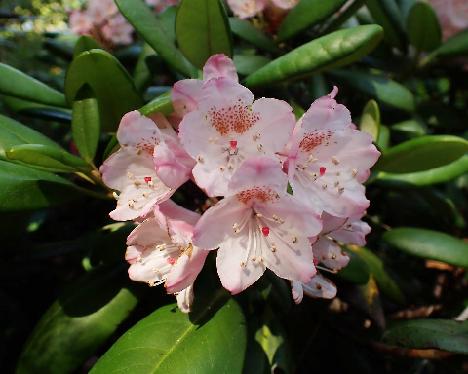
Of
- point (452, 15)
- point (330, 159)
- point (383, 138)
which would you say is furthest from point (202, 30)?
point (452, 15)

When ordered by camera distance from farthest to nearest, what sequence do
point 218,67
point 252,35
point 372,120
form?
point 252,35
point 372,120
point 218,67

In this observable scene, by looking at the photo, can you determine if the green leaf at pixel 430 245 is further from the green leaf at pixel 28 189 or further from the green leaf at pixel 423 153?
the green leaf at pixel 28 189

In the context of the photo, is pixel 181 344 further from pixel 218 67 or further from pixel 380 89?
pixel 380 89

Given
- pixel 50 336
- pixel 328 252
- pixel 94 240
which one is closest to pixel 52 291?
pixel 94 240

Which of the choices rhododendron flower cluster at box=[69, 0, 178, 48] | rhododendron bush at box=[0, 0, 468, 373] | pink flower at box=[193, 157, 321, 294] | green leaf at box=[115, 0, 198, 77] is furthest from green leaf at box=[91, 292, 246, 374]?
rhododendron flower cluster at box=[69, 0, 178, 48]

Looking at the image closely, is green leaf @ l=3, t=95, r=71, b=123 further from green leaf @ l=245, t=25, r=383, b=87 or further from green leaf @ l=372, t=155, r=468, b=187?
green leaf @ l=372, t=155, r=468, b=187
